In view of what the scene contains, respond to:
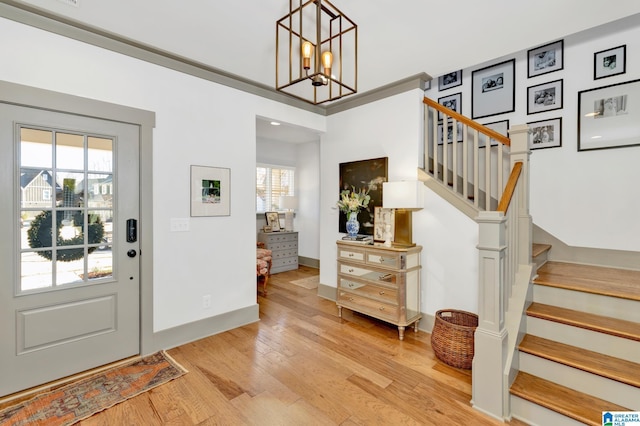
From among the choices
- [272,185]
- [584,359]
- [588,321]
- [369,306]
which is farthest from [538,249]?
[272,185]

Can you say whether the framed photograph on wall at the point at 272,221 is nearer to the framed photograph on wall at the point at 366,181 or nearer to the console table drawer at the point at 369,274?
the framed photograph on wall at the point at 366,181

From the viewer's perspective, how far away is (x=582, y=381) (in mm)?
1828

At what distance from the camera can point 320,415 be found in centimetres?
193

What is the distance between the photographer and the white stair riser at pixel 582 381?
1680 mm

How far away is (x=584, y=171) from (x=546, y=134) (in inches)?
21.2

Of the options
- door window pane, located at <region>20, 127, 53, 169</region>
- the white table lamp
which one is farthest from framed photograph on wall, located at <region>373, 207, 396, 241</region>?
door window pane, located at <region>20, 127, 53, 169</region>

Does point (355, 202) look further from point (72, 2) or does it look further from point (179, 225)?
point (72, 2)

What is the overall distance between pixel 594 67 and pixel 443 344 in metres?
3.12

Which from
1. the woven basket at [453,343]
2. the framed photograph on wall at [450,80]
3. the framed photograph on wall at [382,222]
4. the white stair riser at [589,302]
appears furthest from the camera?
the framed photograph on wall at [450,80]

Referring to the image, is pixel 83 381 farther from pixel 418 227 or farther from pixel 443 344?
pixel 418 227

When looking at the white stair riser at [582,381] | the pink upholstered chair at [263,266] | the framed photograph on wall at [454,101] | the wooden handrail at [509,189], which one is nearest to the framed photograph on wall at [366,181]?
the framed photograph on wall at [454,101]

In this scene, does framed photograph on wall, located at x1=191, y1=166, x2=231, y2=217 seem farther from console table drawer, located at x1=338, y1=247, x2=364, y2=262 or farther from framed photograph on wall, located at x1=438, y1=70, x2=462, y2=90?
framed photograph on wall, located at x1=438, y1=70, x2=462, y2=90

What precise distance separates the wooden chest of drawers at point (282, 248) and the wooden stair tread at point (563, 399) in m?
4.50

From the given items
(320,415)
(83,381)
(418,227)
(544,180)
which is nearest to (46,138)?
(83,381)
